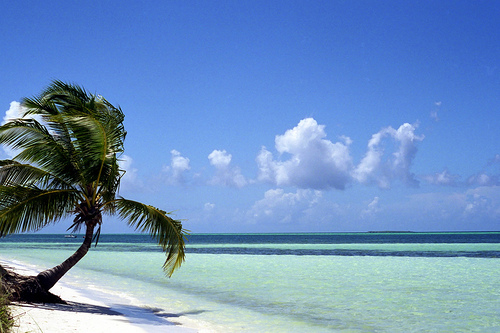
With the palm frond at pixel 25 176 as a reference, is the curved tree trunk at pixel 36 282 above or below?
below

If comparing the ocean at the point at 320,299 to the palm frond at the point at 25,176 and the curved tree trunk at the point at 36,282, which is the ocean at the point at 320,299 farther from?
the palm frond at the point at 25,176

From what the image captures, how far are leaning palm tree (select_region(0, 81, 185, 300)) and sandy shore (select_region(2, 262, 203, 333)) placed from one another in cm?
97

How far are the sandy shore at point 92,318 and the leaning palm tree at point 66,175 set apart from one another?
3.18 ft

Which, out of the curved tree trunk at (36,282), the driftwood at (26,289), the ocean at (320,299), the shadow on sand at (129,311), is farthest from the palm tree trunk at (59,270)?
the ocean at (320,299)

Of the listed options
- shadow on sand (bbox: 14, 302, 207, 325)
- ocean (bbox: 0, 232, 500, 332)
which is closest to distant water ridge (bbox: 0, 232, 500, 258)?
ocean (bbox: 0, 232, 500, 332)

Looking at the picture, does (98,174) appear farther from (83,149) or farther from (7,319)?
(7,319)

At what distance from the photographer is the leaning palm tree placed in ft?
29.1

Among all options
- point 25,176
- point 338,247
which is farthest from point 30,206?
point 338,247

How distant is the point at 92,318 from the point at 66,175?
131 inches

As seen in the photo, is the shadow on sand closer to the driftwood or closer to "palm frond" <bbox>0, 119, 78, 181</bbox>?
the driftwood

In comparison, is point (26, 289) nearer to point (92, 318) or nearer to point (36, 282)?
point (36, 282)

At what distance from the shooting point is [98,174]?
9.28 metres

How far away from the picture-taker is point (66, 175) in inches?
375

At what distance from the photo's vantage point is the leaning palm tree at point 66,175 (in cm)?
887
